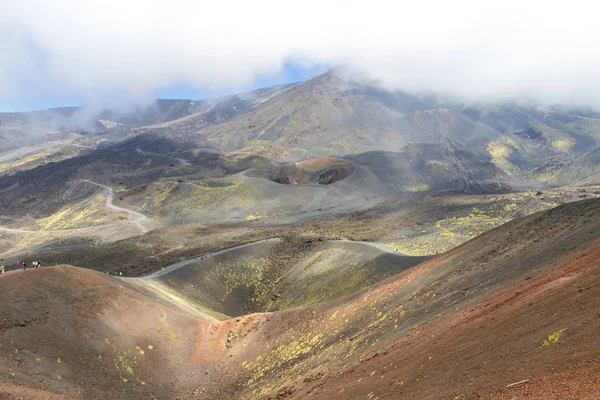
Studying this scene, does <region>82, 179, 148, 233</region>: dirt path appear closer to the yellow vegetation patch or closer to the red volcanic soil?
the red volcanic soil

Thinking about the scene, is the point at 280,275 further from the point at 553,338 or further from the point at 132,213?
the point at 132,213

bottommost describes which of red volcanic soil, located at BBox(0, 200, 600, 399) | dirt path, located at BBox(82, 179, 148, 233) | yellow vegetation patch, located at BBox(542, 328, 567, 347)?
dirt path, located at BBox(82, 179, 148, 233)

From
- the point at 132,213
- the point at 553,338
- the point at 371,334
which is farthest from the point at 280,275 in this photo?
the point at 132,213

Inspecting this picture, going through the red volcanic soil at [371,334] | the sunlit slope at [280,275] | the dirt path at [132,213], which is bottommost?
the dirt path at [132,213]

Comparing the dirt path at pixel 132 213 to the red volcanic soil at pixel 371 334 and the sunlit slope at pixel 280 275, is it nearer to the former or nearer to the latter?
the sunlit slope at pixel 280 275

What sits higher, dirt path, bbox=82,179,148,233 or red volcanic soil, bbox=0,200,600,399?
red volcanic soil, bbox=0,200,600,399

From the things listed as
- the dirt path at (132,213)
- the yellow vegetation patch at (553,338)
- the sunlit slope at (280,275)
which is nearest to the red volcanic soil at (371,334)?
the yellow vegetation patch at (553,338)

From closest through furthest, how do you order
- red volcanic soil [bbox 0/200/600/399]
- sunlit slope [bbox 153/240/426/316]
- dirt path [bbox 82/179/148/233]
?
red volcanic soil [bbox 0/200/600/399]
sunlit slope [bbox 153/240/426/316]
dirt path [bbox 82/179/148/233]

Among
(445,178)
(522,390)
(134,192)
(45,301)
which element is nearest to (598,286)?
(522,390)

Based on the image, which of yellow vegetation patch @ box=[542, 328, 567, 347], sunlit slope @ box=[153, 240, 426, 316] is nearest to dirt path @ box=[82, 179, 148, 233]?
sunlit slope @ box=[153, 240, 426, 316]
